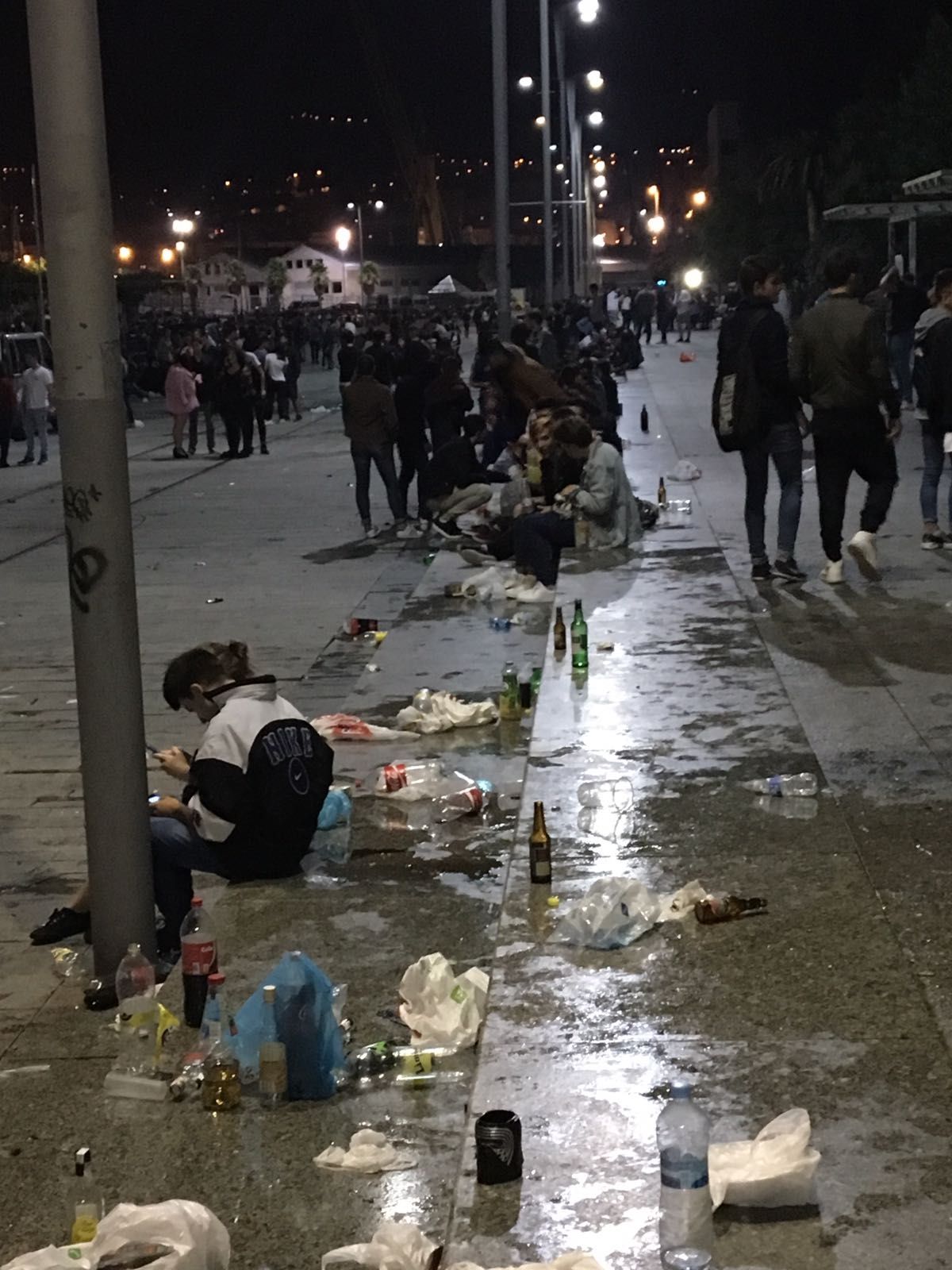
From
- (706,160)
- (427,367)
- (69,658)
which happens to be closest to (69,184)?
(69,658)

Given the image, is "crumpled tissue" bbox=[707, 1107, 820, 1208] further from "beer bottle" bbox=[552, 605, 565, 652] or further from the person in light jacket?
the person in light jacket

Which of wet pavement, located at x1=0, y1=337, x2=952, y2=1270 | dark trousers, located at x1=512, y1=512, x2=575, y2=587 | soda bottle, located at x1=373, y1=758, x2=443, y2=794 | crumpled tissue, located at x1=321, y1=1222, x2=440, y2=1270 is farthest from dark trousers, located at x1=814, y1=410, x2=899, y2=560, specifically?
crumpled tissue, located at x1=321, y1=1222, x2=440, y2=1270

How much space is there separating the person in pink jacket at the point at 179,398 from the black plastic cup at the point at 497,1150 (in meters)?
23.9

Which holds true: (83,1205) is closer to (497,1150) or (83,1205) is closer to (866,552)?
(497,1150)

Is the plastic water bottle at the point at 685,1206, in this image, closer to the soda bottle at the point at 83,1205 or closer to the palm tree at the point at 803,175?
the soda bottle at the point at 83,1205

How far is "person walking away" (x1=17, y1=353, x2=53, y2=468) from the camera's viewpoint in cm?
2711

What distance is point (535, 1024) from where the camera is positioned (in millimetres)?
4738

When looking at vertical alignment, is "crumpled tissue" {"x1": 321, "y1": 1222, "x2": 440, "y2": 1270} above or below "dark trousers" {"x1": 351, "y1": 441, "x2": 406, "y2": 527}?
below

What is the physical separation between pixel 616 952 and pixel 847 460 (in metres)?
5.75

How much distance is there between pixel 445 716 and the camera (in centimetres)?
900

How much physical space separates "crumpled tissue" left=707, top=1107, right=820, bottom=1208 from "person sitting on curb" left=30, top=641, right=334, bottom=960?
2.63m

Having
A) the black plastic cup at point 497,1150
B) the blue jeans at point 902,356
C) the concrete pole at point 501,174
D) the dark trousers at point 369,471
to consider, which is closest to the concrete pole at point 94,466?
the black plastic cup at point 497,1150

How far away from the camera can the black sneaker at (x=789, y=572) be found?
1088 centimetres

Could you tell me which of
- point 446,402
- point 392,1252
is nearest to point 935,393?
point 446,402
